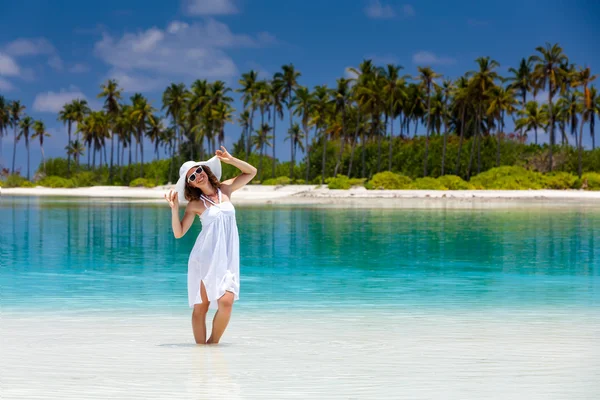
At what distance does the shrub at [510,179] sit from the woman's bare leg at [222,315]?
5752cm

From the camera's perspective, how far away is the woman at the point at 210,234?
22.0 feet

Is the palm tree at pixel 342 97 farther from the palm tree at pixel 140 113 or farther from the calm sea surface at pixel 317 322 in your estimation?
the calm sea surface at pixel 317 322

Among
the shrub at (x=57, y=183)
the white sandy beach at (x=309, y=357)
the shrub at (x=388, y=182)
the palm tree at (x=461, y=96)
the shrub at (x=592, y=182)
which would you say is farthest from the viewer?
the shrub at (x=57, y=183)

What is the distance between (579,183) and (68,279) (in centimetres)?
5625

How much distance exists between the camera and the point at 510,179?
2509 inches

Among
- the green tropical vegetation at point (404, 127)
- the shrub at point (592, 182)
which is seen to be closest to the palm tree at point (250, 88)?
the green tropical vegetation at point (404, 127)

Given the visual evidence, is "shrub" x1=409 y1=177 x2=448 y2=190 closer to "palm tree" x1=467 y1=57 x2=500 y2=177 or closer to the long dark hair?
"palm tree" x1=467 y1=57 x2=500 y2=177

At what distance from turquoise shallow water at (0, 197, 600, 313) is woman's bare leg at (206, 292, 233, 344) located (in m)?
3.26

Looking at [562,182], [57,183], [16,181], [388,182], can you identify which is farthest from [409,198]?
[16,181]

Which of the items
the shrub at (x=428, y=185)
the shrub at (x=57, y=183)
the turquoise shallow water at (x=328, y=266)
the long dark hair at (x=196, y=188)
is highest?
the shrub at (x=57, y=183)

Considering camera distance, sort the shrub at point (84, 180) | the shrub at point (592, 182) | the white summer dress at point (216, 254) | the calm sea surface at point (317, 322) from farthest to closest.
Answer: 1. the shrub at point (84, 180)
2. the shrub at point (592, 182)
3. the white summer dress at point (216, 254)
4. the calm sea surface at point (317, 322)

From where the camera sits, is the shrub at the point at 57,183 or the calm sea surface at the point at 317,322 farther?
the shrub at the point at 57,183

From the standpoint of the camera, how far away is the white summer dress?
668 cm

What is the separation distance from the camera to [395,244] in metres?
21.4
